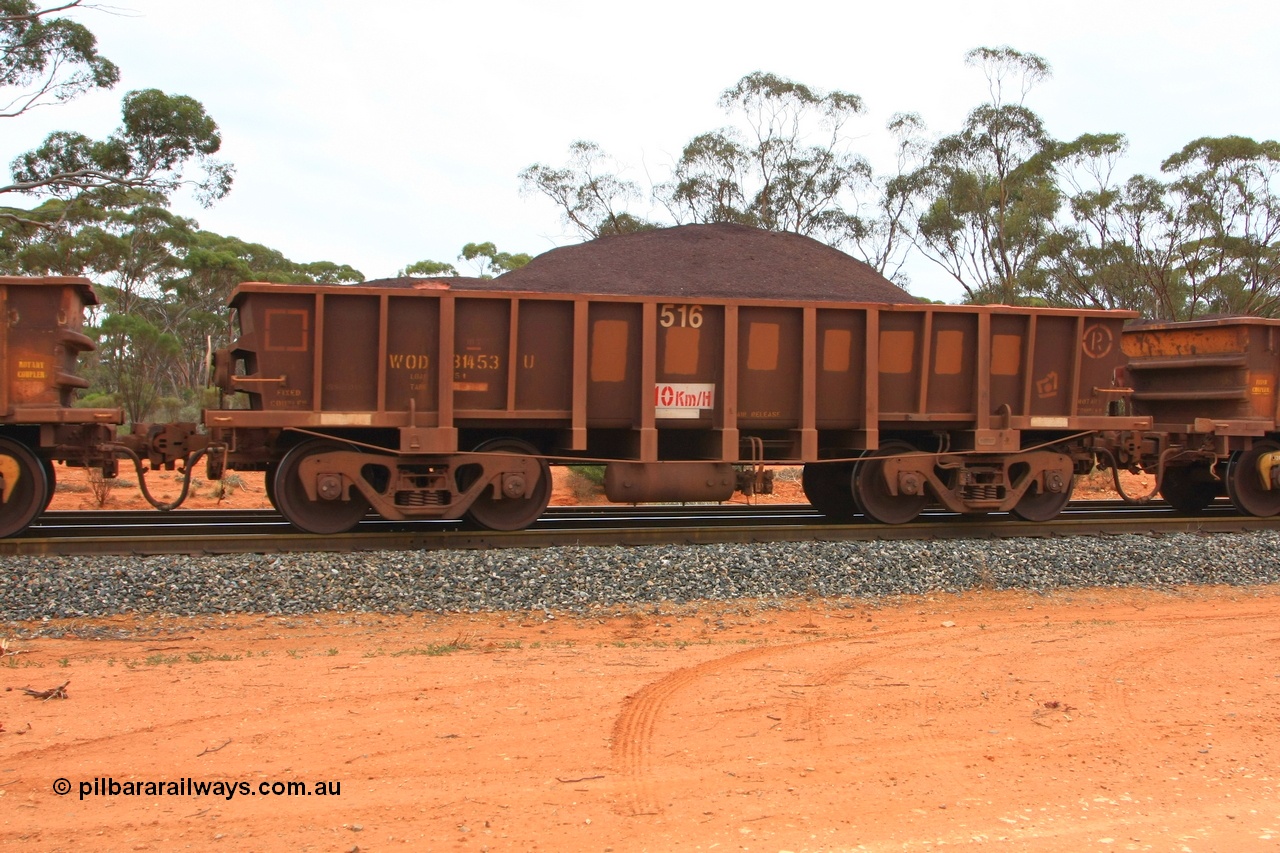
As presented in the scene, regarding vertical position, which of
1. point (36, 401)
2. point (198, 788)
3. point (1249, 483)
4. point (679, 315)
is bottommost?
point (198, 788)

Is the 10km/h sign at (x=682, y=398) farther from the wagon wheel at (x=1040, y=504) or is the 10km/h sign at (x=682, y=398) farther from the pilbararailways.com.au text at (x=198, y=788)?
the pilbararailways.com.au text at (x=198, y=788)

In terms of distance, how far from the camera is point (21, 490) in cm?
921

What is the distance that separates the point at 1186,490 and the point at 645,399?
Answer: 8020 millimetres

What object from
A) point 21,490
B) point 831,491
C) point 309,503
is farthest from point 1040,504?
point 21,490

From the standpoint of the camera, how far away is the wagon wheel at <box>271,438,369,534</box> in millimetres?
9547

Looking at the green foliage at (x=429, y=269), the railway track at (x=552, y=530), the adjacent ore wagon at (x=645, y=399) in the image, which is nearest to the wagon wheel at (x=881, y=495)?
the adjacent ore wagon at (x=645, y=399)

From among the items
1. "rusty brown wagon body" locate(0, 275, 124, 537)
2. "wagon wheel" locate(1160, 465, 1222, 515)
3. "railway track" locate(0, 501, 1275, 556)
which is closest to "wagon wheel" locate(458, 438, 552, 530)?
"railway track" locate(0, 501, 1275, 556)

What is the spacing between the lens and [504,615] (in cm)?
779

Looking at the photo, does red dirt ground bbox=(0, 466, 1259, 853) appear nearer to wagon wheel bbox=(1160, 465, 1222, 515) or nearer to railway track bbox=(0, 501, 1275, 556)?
railway track bbox=(0, 501, 1275, 556)

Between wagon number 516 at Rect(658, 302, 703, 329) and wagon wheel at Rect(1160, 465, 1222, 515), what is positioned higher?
wagon number 516 at Rect(658, 302, 703, 329)

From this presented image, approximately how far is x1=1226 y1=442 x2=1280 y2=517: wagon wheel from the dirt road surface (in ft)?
18.8

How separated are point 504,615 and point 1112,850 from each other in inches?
193

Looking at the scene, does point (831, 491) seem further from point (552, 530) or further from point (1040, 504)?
point (552, 530)

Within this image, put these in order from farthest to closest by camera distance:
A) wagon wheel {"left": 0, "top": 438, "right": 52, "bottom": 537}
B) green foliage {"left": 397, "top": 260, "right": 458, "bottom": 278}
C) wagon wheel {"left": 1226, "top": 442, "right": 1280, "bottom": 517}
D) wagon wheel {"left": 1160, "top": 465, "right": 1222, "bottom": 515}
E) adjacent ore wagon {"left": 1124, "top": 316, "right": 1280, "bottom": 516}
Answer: green foliage {"left": 397, "top": 260, "right": 458, "bottom": 278} < wagon wheel {"left": 1160, "top": 465, "right": 1222, "bottom": 515} < wagon wheel {"left": 1226, "top": 442, "right": 1280, "bottom": 517} < adjacent ore wagon {"left": 1124, "top": 316, "right": 1280, "bottom": 516} < wagon wheel {"left": 0, "top": 438, "right": 52, "bottom": 537}
